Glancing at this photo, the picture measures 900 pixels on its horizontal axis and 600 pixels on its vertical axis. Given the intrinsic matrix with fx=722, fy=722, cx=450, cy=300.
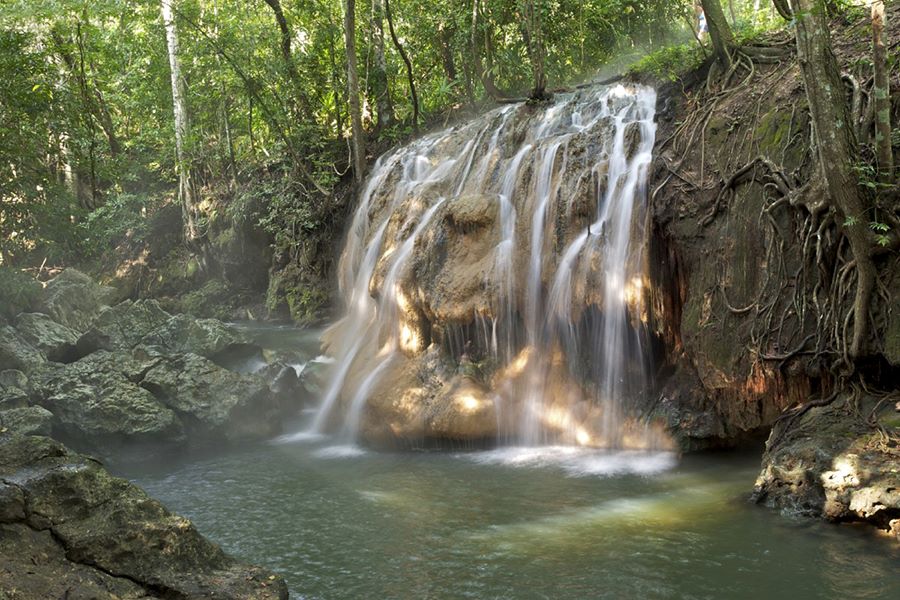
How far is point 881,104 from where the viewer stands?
614 cm

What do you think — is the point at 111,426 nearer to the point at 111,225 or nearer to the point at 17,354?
the point at 17,354

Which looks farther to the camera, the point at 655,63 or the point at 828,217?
the point at 655,63

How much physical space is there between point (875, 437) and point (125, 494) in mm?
5494

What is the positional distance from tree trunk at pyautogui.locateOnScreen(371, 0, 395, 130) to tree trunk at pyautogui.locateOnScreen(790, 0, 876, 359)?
12.8 m

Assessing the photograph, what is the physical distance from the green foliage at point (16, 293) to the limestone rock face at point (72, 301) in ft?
1.06

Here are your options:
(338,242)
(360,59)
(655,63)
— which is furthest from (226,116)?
(655,63)

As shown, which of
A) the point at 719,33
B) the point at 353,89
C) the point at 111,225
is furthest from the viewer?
the point at 111,225

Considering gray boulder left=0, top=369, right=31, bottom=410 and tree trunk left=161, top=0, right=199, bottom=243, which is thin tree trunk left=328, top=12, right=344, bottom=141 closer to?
tree trunk left=161, top=0, right=199, bottom=243

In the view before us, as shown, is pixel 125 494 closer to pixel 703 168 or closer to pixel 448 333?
pixel 448 333

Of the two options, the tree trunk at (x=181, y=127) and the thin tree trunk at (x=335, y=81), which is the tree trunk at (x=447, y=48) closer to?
the thin tree trunk at (x=335, y=81)

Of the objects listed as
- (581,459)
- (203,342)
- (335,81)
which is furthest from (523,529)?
(335,81)

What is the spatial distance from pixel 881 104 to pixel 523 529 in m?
4.70

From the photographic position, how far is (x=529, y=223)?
9656mm

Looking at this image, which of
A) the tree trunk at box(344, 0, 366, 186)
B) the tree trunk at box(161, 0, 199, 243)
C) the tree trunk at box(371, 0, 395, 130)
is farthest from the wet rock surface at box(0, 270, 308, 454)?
the tree trunk at box(161, 0, 199, 243)
